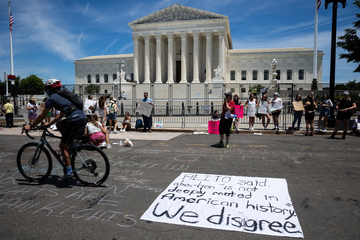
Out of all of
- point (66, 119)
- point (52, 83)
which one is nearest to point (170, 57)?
point (52, 83)

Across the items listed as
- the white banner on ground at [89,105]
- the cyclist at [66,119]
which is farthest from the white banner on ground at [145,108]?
the cyclist at [66,119]

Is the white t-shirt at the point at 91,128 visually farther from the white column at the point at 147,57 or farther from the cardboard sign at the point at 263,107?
the white column at the point at 147,57

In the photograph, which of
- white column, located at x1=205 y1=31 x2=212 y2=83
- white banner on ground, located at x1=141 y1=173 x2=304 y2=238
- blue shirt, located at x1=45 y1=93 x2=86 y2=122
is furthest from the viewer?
white column, located at x1=205 y1=31 x2=212 y2=83

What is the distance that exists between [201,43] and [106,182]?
202 ft

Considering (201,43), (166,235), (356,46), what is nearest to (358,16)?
(356,46)

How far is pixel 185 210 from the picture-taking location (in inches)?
141

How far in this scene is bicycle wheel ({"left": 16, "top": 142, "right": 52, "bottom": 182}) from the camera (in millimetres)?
4695

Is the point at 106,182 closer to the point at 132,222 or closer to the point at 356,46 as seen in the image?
the point at 132,222

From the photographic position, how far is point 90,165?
4.52 m

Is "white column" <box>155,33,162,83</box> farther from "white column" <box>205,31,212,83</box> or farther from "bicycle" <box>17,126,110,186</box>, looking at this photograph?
"bicycle" <box>17,126,110,186</box>

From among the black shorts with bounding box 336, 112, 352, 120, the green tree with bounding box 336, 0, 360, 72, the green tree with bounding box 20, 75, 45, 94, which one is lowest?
the black shorts with bounding box 336, 112, 352, 120

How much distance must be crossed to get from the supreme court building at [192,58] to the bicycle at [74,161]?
35431mm

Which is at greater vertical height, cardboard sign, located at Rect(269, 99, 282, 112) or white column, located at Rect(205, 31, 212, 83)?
white column, located at Rect(205, 31, 212, 83)

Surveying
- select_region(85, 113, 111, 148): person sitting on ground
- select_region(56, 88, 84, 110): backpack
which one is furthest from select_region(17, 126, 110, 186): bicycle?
select_region(85, 113, 111, 148): person sitting on ground
